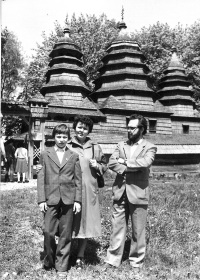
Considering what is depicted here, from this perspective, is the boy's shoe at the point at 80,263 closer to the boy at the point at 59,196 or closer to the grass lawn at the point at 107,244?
the grass lawn at the point at 107,244

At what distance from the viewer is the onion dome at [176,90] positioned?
2728cm

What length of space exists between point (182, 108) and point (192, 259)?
23.9m

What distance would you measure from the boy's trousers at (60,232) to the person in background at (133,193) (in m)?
0.67

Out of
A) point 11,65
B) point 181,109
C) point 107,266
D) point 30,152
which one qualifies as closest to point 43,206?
point 107,266

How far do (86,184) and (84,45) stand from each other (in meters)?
→ 29.3

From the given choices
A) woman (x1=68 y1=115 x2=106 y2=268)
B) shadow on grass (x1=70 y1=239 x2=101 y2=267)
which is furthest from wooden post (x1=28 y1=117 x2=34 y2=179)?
woman (x1=68 y1=115 x2=106 y2=268)

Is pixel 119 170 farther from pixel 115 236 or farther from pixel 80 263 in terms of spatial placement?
pixel 80 263

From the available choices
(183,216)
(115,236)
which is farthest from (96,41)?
(115,236)

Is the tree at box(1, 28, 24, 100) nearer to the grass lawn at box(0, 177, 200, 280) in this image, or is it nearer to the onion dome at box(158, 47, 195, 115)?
the onion dome at box(158, 47, 195, 115)

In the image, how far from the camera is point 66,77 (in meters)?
24.1

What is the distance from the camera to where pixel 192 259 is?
4.65 m

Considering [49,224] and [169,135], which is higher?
[169,135]

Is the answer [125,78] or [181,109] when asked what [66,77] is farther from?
[181,109]

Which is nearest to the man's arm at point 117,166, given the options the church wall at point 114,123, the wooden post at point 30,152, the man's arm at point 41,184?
the man's arm at point 41,184
